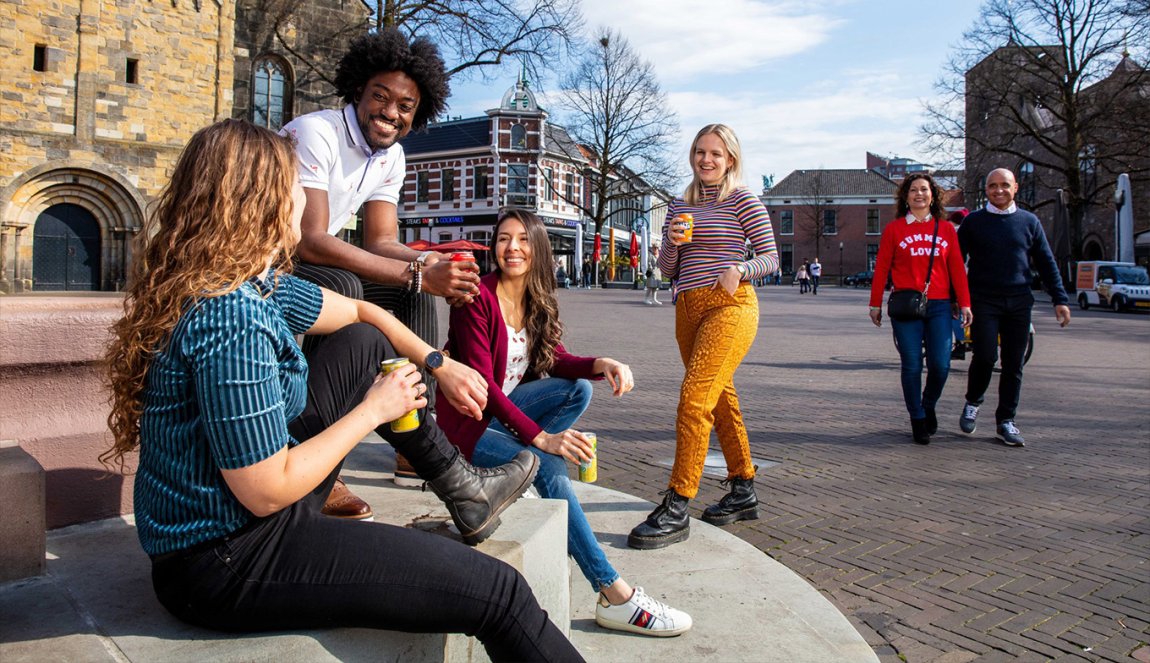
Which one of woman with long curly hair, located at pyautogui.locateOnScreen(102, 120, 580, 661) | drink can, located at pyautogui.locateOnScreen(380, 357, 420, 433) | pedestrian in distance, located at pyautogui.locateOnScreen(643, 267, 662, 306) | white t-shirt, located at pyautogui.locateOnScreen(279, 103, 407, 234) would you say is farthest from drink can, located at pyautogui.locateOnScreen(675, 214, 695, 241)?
pedestrian in distance, located at pyautogui.locateOnScreen(643, 267, 662, 306)

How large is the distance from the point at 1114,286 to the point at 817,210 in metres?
45.8

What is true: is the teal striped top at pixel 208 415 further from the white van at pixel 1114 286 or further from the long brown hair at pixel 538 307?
the white van at pixel 1114 286

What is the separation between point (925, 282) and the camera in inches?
226

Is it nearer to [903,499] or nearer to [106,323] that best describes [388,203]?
[106,323]

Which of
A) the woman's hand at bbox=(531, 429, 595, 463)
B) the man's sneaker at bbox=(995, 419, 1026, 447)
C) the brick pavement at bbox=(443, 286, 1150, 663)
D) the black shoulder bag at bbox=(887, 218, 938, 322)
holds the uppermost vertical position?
the black shoulder bag at bbox=(887, 218, 938, 322)

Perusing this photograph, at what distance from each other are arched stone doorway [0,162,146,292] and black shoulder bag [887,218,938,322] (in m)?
21.7

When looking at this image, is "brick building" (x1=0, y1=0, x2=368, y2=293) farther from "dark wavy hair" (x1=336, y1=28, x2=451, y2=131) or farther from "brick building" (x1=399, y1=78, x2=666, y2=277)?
"brick building" (x1=399, y1=78, x2=666, y2=277)

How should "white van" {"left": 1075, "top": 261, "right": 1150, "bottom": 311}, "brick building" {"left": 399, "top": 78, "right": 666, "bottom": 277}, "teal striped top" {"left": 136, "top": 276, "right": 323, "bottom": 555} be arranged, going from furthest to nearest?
"brick building" {"left": 399, "top": 78, "right": 666, "bottom": 277}
"white van" {"left": 1075, "top": 261, "right": 1150, "bottom": 311}
"teal striped top" {"left": 136, "top": 276, "right": 323, "bottom": 555}

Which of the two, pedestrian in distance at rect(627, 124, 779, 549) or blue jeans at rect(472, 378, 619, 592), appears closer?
blue jeans at rect(472, 378, 619, 592)

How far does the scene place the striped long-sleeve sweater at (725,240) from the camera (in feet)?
12.3

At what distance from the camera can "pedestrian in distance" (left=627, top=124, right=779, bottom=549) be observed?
3.52 metres

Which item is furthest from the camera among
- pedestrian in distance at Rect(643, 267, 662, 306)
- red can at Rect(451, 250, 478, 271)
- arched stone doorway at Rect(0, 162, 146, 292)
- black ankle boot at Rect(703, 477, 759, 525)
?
pedestrian in distance at Rect(643, 267, 662, 306)

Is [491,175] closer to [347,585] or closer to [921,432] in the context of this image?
[921,432]

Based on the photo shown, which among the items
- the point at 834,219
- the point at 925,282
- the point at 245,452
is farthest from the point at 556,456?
the point at 834,219
